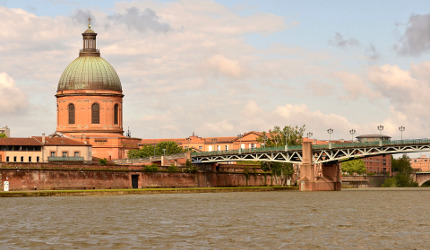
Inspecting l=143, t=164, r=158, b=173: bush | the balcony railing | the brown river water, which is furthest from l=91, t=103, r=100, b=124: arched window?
the brown river water

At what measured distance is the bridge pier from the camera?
111 m

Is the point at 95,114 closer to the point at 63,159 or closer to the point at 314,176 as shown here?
the point at 63,159

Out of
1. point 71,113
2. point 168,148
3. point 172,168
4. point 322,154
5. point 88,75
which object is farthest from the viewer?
point 168,148

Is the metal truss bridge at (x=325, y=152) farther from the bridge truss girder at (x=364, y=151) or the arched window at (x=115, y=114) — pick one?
the arched window at (x=115, y=114)

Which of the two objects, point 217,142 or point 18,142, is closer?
point 18,142

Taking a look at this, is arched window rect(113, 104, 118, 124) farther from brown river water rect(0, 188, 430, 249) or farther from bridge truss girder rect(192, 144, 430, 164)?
Answer: brown river water rect(0, 188, 430, 249)

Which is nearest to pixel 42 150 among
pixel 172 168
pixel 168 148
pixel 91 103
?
pixel 172 168

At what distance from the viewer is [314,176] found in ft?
373

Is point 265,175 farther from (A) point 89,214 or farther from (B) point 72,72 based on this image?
(A) point 89,214

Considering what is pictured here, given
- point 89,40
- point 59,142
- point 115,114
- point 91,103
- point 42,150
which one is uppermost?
point 89,40

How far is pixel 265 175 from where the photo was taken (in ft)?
443

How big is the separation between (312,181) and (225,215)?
62522 millimetres

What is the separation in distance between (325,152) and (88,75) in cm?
4820

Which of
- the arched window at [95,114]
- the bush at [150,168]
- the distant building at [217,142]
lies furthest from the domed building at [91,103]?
the distant building at [217,142]
